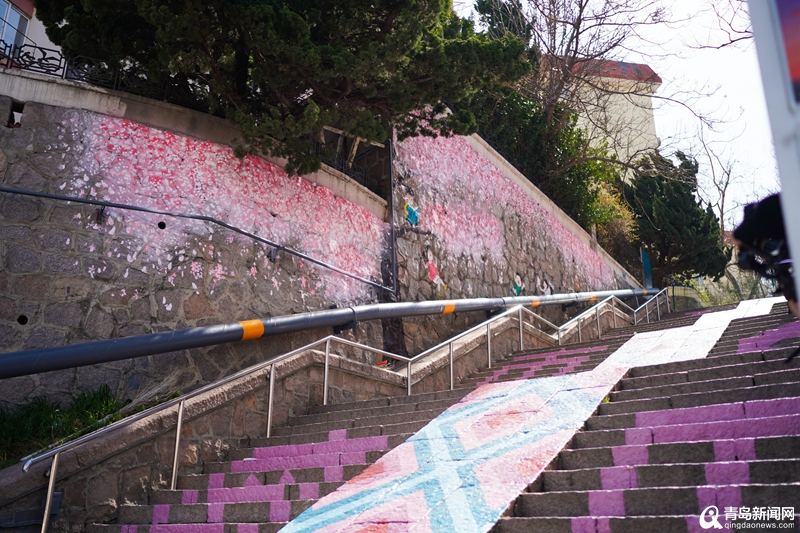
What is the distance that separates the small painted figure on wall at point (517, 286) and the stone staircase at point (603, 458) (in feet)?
20.9

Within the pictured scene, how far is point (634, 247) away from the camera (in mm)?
22641

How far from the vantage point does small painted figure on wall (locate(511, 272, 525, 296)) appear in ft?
45.0

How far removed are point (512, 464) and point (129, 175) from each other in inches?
208

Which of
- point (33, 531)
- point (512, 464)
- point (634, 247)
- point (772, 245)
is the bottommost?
point (33, 531)

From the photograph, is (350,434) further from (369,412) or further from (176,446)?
(176,446)

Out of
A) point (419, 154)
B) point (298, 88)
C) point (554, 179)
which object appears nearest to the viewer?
point (298, 88)

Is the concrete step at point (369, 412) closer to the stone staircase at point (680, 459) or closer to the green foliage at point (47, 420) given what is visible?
the stone staircase at point (680, 459)

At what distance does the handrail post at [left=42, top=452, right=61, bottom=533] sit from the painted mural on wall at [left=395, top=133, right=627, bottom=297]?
6.44 m

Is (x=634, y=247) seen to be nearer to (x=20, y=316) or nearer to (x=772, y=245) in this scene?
(x=20, y=316)

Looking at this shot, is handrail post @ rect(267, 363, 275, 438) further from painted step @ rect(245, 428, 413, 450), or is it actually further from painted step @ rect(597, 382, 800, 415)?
painted step @ rect(597, 382, 800, 415)

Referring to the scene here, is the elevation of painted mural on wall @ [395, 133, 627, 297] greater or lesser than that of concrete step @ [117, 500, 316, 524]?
greater

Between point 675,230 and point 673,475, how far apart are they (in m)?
19.1

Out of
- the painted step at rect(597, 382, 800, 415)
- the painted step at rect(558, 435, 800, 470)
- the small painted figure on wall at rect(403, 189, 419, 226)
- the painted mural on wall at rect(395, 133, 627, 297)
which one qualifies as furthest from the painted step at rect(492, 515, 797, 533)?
the small painted figure on wall at rect(403, 189, 419, 226)

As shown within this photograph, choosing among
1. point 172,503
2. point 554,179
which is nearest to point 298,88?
point 172,503
